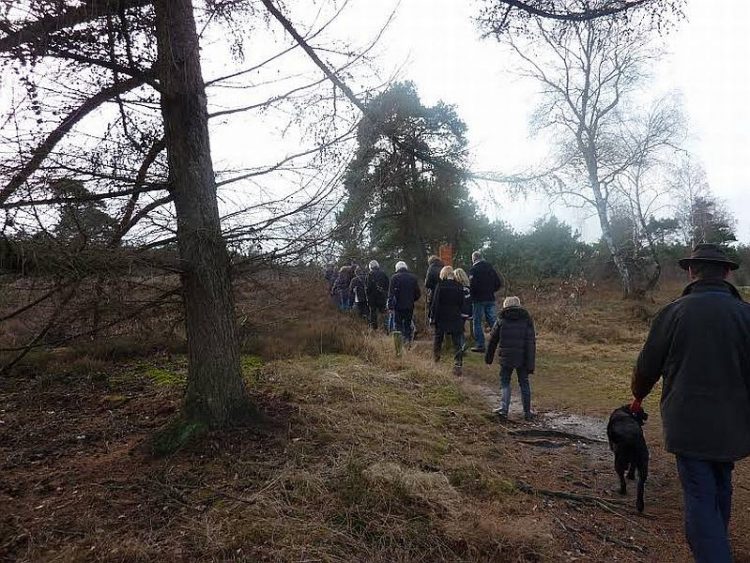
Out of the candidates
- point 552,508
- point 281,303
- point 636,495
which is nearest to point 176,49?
point 281,303

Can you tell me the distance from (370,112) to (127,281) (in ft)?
8.72

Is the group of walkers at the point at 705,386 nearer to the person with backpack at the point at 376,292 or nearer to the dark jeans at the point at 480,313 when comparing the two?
the dark jeans at the point at 480,313

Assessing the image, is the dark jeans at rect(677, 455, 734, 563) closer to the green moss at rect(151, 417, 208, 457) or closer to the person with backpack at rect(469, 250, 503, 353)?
the green moss at rect(151, 417, 208, 457)

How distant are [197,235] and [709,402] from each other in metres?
3.69

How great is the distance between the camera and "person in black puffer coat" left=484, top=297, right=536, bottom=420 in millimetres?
6273

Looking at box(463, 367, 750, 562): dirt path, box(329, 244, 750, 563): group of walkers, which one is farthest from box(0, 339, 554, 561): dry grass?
box(329, 244, 750, 563): group of walkers

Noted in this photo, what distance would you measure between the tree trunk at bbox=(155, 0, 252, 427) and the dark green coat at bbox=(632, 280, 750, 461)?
3295mm

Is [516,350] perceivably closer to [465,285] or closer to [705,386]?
[465,285]

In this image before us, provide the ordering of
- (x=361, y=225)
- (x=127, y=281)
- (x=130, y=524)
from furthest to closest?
(x=361, y=225), (x=127, y=281), (x=130, y=524)

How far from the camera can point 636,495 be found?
4211 mm

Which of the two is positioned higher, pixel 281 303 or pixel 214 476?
pixel 281 303

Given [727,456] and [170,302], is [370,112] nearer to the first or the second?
[170,302]

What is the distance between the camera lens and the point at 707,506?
2881 millimetres

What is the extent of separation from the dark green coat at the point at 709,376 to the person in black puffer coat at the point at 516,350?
321 centimetres
